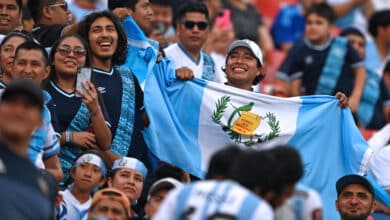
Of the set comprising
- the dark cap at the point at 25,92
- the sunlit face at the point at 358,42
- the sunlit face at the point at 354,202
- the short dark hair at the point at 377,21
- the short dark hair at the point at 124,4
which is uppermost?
the dark cap at the point at 25,92

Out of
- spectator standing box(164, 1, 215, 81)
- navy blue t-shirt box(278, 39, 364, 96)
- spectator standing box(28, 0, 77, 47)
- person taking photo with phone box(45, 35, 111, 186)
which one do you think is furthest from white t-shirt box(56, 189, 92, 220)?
navy blue t-shirt box(278, 39, 364, 96)

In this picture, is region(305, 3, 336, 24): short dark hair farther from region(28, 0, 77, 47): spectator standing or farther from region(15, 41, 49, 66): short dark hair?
region(15, 41, 49, 66): short dark hair

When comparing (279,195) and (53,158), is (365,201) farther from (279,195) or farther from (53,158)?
(279,195)

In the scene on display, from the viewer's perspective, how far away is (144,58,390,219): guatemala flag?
15055 mm

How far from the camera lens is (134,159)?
14.5 meters

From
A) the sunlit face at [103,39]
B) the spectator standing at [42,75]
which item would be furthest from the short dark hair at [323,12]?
the spectator standing at [42,75]

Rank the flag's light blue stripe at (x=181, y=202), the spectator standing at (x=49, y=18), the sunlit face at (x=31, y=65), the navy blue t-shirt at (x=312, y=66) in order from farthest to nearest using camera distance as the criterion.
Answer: the navy blue t-shirt at (x=312, y=66)
the spectator standing at (x=49, y=18)
the sunlit face at (x=31, y=65)
the flag's light blue stripe at (x=181, y=202)

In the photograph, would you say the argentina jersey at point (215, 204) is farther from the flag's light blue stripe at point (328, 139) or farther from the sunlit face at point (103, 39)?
the flag's light blue stripe at point (328, 139)

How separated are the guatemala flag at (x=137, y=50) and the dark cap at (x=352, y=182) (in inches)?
91.4

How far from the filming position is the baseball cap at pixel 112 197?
42.4ft

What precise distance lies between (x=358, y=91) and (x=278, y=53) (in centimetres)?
366

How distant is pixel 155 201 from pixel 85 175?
3.26 feet

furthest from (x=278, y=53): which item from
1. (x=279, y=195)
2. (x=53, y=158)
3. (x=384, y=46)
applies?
(x=279, y=195)

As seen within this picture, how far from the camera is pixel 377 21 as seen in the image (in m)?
22.0
